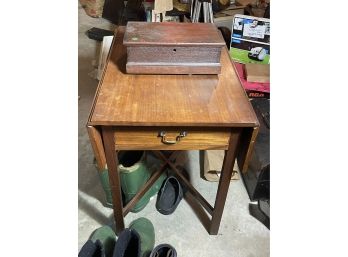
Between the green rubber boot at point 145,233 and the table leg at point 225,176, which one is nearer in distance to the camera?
the table leg at point 225,176

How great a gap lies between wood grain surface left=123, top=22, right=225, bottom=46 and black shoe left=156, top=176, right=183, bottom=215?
76 cm

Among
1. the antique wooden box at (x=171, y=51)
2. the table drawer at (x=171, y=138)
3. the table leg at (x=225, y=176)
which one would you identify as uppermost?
the antique wooden box at (x=171, y=51)

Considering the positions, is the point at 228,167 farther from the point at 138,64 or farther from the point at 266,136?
the point at 266,136

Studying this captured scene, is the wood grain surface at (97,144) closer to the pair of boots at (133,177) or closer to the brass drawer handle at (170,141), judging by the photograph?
the brass drawer handle at (170,141)

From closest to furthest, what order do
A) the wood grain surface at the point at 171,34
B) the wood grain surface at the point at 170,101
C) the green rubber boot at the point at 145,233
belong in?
the wood grain surface at the point at 170,101, the wood grain surface at the point at 171,34, the green rubber boot at the point at 145,233

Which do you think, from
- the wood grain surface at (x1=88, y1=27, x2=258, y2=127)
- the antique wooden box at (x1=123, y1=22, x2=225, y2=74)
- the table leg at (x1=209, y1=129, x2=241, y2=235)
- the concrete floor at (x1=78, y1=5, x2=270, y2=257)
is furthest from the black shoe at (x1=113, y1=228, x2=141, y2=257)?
the antique wooden box at (x1=123, y1=22, x2=225, y2=74)

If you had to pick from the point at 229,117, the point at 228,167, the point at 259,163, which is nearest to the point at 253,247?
the point at 259,163

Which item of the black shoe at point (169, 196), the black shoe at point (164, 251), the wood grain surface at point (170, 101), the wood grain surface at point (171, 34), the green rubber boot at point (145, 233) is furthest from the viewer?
the black shoe at point (169, 196)

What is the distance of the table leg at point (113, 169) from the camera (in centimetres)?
88

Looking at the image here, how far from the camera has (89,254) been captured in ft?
3.34

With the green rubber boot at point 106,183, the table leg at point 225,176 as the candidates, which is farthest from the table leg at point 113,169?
the table leg at point 225,176

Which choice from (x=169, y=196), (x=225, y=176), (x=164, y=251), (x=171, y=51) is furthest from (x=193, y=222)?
(x=171, y=51)

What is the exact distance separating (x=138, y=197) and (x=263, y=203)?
0.63 metres

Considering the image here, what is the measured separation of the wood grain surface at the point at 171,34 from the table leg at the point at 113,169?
1.01 feet
